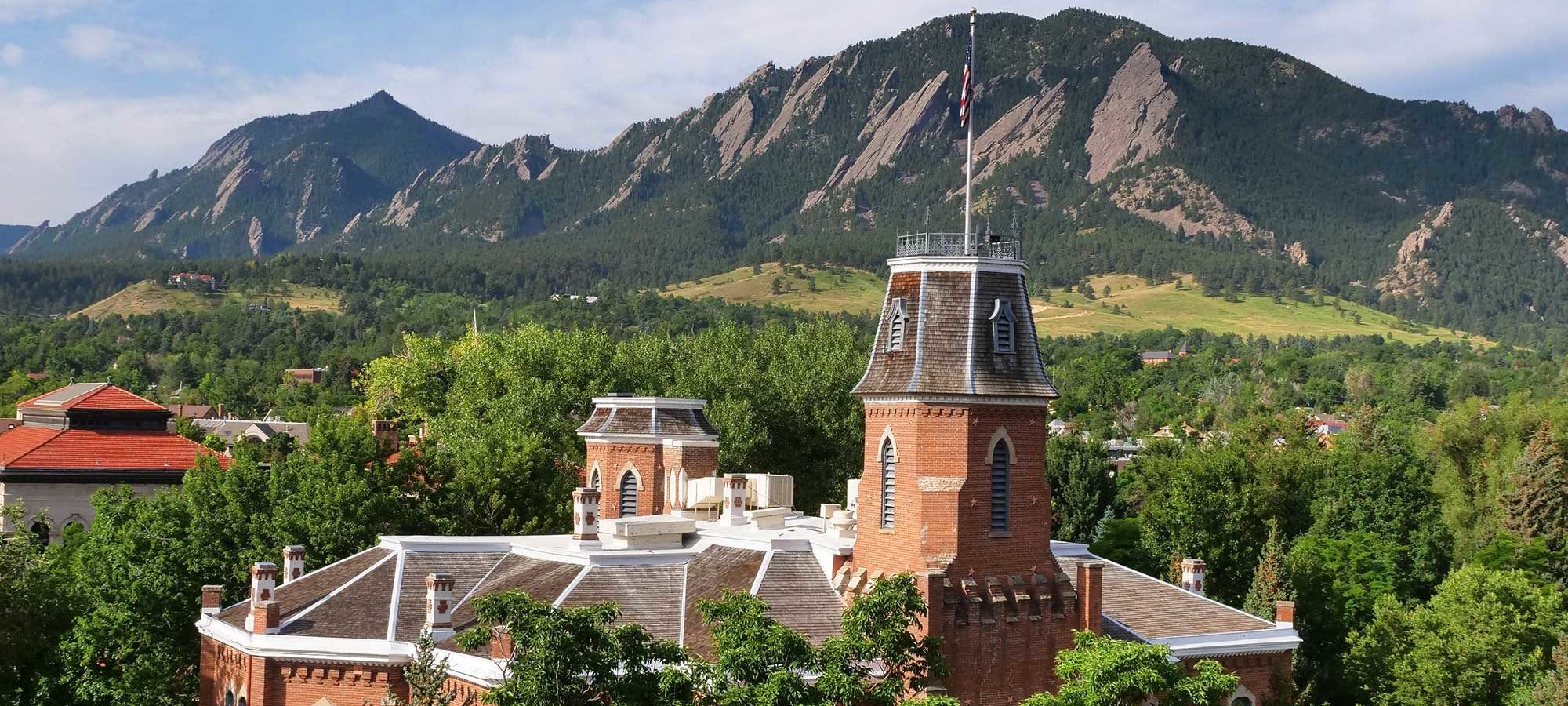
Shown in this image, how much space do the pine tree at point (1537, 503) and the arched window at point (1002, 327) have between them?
42920 mm

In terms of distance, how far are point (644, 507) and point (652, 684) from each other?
73.5ft

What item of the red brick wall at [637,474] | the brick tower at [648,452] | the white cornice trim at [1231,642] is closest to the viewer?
the white cornice trim at [1231,642]

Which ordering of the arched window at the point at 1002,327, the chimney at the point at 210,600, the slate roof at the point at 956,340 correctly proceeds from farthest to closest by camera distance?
the chimney at the point at 210,600
the arched window at the point at 1002,327
the slate roof at the point at 956,340

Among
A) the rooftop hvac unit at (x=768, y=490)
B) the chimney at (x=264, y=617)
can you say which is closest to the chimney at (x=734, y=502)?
the rooftop hvac unit at (x=768, y=490)

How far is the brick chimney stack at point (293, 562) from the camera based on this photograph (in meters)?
43.1

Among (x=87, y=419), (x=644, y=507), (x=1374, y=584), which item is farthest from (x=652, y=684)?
(x=87, y=419)

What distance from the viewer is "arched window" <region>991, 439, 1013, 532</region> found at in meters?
35.8

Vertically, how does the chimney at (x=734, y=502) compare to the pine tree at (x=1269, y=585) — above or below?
above

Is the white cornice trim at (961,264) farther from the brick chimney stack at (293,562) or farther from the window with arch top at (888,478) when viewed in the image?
the brick chimney stack at (293,562)

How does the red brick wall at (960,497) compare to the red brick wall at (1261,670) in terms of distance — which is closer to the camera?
the red brick wall at (960,497)

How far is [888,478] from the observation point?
3672cm

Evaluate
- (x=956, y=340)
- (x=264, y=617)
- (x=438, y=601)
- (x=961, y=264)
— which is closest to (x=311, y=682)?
(x=264, y=617)

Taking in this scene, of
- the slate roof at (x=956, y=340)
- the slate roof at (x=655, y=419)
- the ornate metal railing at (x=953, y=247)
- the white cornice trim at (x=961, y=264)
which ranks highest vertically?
the ornate metal railing at (x=953, y=247)

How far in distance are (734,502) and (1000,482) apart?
33.3 ft
